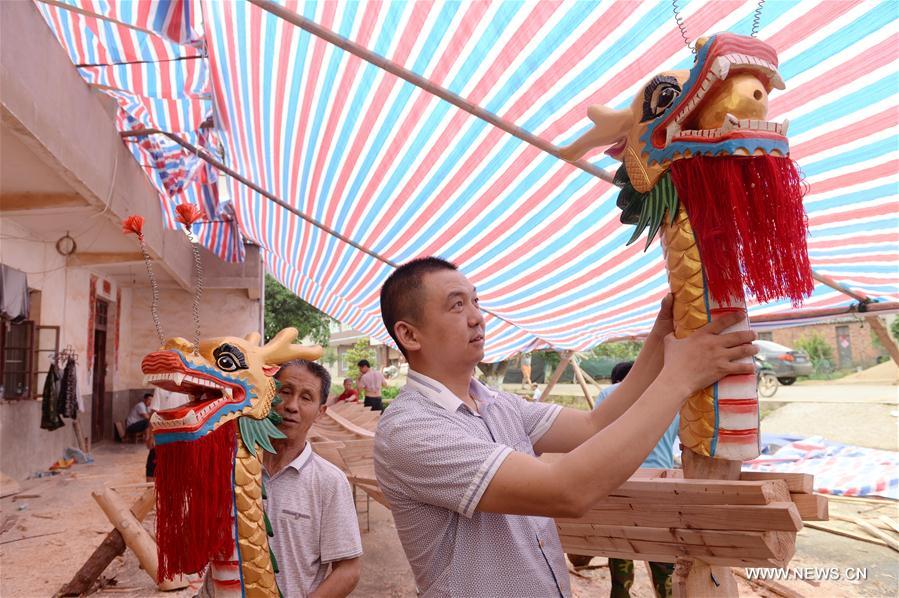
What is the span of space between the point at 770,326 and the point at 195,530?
14.7ft

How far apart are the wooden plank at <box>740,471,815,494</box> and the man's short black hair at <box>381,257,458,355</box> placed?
0.77 metres

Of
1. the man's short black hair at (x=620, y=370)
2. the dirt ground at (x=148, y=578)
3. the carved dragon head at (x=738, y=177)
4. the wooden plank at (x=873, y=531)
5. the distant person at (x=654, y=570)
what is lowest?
the dirt ground at (x=148, y=578)

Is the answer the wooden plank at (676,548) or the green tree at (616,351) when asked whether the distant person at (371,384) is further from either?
the green tree at (616,351)

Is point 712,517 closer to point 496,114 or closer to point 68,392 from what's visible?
point 496,114

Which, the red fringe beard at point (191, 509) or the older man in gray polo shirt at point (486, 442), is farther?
the red fringe beard at point (191, 509)

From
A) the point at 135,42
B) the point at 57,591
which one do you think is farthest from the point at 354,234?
the point at 57,591

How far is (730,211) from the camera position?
113 centimetres

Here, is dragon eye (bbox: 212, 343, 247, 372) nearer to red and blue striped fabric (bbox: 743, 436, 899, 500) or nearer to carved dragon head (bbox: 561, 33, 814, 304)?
carved dragon head (bbox: 561, 33, 814, 304)

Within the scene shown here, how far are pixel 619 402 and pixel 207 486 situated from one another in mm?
1200

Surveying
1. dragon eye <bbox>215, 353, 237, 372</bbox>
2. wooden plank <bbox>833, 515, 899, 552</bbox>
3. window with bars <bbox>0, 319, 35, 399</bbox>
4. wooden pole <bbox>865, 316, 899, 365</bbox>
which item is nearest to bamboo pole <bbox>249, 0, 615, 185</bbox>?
dragon eye <bbox>215, 353, 237, 372</bbox>

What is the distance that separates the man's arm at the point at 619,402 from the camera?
133cm

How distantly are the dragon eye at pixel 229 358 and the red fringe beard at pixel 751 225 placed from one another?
142 centimetres

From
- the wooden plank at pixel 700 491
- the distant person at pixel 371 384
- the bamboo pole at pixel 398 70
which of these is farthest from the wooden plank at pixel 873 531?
the distant person at pixel 371 384

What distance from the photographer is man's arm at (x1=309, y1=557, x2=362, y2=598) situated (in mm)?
1763
